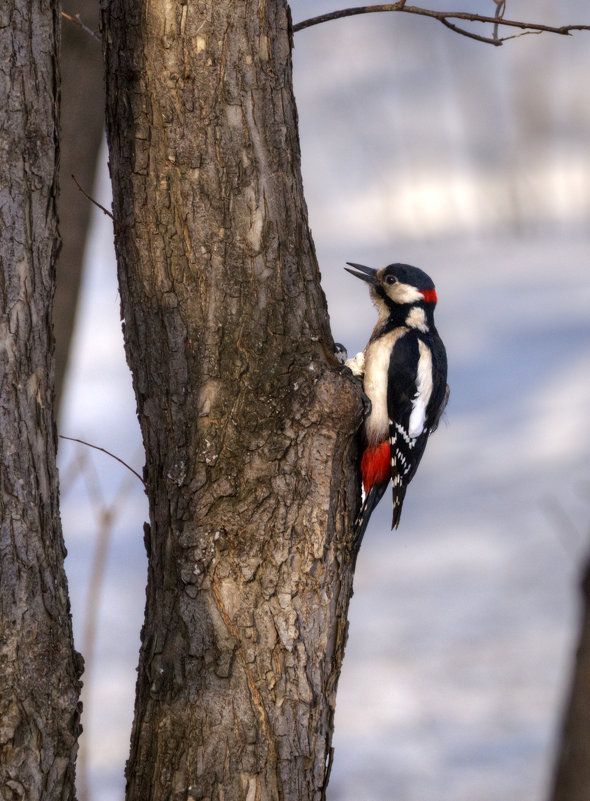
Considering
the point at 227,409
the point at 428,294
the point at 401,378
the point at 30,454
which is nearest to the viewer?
the point at 30,454

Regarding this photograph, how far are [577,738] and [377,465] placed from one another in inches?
41.2

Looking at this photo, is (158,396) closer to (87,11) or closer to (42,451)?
(42,451)

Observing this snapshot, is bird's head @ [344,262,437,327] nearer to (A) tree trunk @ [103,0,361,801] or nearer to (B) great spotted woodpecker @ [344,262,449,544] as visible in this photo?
(B) great spotted woodpecker @ [344,262,449,544]

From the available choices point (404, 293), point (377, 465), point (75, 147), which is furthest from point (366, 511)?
point (75, 147)

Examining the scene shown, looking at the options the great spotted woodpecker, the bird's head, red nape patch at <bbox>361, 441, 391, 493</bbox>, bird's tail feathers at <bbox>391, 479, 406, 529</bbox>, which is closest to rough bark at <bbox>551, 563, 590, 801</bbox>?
red nape patch at <bbox>361, 441, 391, 493</bbox>

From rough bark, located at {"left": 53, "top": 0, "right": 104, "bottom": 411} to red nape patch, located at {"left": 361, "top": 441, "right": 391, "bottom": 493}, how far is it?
1.37m

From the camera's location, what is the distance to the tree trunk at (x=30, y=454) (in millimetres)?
1754

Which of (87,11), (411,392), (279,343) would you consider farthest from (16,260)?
(87,11)

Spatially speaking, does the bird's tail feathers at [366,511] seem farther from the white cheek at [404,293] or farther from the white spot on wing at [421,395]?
the white cheek at [404,293]

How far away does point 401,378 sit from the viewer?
3223mm

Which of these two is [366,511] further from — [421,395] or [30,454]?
[30,454]

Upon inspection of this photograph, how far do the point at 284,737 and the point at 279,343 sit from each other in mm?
865

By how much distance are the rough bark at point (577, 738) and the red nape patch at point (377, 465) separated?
28.0 inches

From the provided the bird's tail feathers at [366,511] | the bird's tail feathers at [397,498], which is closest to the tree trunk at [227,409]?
the bird's tail feathers at [366,511]
